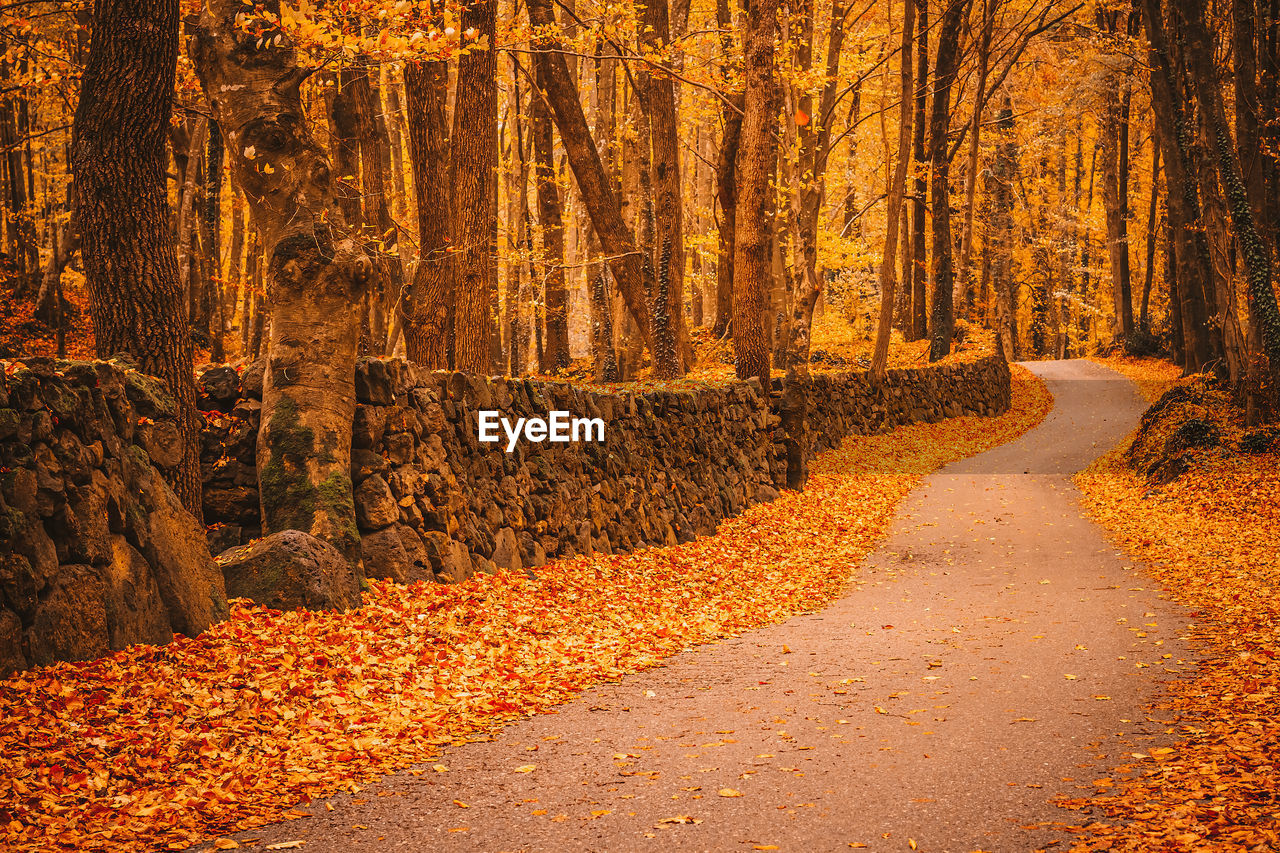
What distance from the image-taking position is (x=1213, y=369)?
18.5 metres

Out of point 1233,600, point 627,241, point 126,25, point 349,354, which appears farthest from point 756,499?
point 126,25

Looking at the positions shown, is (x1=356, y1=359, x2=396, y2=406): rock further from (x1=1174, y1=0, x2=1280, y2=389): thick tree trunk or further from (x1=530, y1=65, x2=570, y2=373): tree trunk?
(x1=1174, y1=0, x2=1280, y2=389): thick tree trunk

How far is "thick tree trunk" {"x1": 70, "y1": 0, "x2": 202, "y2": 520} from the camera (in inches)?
251

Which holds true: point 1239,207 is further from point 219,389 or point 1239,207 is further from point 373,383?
point 219,389

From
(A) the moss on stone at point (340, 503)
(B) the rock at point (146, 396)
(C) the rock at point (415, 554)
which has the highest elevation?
(B) the rock at point (146, 396)

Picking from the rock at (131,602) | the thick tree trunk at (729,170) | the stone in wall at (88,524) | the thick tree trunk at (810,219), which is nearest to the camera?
the stone in wall at (88,524)

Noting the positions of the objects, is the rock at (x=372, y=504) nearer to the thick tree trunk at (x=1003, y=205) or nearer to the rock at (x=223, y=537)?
the rock at (x=223, y=537)

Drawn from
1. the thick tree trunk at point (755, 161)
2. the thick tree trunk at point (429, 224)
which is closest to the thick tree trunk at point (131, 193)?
the thick tree trunk at point (429, 224)

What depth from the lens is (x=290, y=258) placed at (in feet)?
24.7

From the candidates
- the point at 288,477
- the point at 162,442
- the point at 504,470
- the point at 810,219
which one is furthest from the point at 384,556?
the point at 810,219

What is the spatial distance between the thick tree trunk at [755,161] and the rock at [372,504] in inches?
351

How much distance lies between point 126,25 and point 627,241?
9.84 meters

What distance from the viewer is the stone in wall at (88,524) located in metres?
4.47

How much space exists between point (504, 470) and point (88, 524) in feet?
15.0
